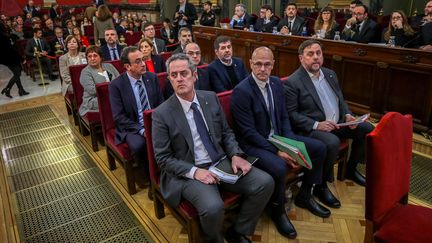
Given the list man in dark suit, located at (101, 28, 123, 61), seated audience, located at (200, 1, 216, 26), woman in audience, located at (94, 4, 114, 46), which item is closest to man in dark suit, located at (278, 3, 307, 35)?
seated audience, located at (200, 1, 216, 26)

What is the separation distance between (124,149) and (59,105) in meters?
3.08

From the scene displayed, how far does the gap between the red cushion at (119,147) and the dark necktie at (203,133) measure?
90 centimetres

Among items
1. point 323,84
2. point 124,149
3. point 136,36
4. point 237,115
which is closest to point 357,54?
point 323,84

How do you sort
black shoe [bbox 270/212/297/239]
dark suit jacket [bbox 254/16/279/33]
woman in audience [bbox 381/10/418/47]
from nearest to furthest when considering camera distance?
black shoe [bbox 270/212/297/239], woman in audience [bbox 381/10/418/47], dark suit jacket [bbox 254/16/279/33]

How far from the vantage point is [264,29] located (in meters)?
6.28

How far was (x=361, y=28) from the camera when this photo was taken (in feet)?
15.0

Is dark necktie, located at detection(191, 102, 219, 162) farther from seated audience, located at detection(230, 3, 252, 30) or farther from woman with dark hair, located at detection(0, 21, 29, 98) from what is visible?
seated audience, located at detection(230, 3, 252, 30)

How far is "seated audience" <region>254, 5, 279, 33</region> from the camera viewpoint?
625 centimetres

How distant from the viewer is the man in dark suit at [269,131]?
2.28m

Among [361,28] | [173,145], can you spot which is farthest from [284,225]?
[361,28]

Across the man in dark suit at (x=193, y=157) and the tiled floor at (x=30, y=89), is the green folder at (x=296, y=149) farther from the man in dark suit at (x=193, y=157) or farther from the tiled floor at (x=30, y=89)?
the tiled floor at (x=30, y=89)

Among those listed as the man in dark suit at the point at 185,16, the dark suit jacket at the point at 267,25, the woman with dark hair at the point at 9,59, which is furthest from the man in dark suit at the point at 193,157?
the man in dark suit at the point at 185,16

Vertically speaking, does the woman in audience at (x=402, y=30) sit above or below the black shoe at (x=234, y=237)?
above

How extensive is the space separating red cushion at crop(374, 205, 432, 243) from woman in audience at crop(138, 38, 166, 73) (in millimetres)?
3057
